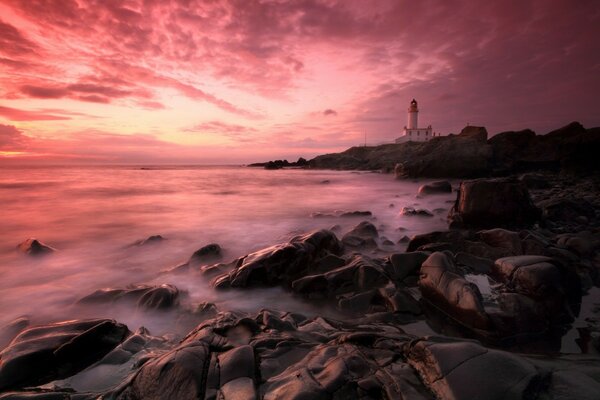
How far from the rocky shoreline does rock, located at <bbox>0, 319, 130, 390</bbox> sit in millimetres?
11

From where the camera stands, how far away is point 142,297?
4137mm

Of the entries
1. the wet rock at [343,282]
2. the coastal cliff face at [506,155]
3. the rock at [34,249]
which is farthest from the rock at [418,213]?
the coastal cliff face at [506,155]

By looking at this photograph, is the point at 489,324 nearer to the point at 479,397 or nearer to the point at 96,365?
the point at 479,397

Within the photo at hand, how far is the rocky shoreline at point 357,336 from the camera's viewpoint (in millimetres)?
2014

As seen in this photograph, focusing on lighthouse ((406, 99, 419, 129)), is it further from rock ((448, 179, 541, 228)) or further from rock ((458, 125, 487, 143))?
rock ((448, 179, 541, 228))

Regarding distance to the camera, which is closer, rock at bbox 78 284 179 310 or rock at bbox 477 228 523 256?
rock at bbox 78 284 179 310

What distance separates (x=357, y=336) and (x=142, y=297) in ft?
10.1

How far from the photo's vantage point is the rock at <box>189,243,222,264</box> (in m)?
Result: 6.07

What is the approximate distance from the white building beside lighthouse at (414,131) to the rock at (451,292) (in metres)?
80.4

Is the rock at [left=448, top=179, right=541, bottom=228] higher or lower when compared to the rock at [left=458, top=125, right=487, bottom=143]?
lower

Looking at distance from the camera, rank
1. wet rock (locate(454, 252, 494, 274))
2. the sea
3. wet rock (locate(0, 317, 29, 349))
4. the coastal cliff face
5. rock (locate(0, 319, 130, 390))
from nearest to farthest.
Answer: rock (locate(0, 319, 130, 390)) < wet rock (locate(0, 317, 29, 349)) < the sea < wet rock (locate(454, 252, 494, 274)) < the coastal cliff face

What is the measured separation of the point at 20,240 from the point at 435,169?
89.3 feet

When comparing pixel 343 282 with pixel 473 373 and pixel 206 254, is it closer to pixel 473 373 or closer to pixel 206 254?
pixel 473 373

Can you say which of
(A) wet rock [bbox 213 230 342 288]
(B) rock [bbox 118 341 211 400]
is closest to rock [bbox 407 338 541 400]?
(B) rock [bbox 118 341 211 400]
